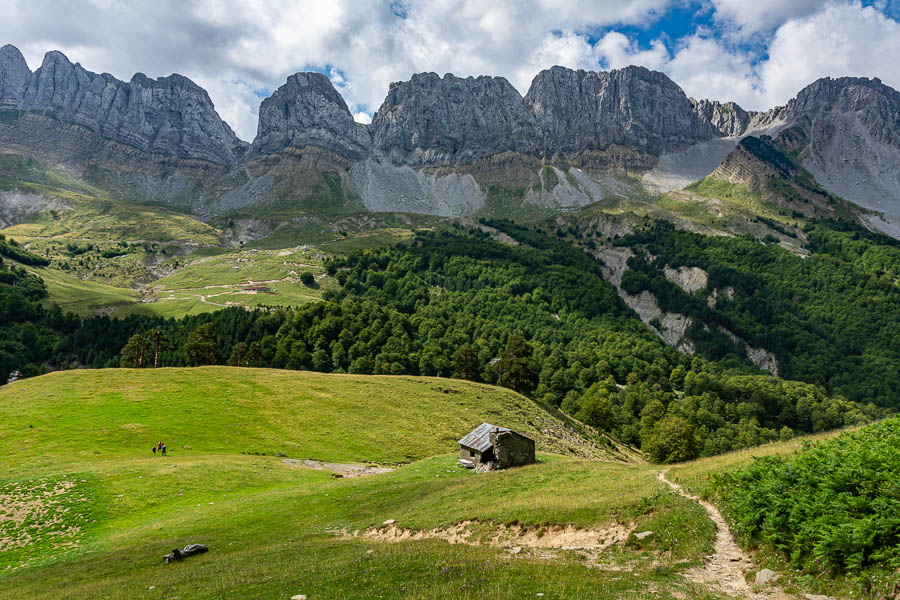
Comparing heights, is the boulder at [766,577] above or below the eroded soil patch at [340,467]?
above

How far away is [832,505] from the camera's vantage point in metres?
13.6

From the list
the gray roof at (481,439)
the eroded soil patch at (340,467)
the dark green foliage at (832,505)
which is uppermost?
the dark green foliage at (832,505)

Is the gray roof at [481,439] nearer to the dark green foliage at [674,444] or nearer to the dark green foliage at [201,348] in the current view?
the dark green foliage at [674,444]

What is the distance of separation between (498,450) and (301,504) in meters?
21.3

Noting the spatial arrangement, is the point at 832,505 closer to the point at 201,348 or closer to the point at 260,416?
the point at 260,416

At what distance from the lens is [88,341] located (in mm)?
168375

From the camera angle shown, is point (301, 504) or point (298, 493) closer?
point (301, 504)

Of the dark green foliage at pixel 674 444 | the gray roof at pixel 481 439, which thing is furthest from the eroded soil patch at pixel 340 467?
the dark green foliage at pixel 674 444

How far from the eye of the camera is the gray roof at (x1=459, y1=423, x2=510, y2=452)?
50.2 meters

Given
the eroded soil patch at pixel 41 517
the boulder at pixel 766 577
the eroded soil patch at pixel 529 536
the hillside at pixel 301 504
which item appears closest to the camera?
the boulder at pixel 766 577

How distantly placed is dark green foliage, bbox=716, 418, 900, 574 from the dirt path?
0.73 metres

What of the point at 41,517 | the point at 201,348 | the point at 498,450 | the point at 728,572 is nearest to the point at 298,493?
the point at 41,517

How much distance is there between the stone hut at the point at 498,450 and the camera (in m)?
49.5

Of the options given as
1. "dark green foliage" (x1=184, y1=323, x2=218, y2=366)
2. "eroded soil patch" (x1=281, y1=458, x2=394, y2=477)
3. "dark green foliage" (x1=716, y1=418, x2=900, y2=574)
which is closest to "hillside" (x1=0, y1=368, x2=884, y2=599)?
"dark green foliage" (x1=716, y1=418, x2=900, y2=574)
